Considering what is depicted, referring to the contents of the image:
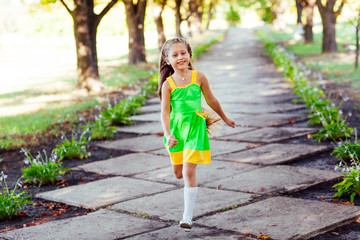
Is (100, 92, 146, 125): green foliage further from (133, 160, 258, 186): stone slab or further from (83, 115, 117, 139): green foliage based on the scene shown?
(133, 160, 258, 186): stone slab

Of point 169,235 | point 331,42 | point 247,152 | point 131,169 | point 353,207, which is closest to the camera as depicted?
point 169,235

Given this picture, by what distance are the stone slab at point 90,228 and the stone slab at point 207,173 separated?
1087 millimetres

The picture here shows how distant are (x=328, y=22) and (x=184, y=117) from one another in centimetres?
1528

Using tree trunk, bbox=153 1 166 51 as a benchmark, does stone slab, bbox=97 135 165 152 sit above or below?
below

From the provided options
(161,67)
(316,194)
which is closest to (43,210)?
(161,67)

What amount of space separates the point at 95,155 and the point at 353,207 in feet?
12.3

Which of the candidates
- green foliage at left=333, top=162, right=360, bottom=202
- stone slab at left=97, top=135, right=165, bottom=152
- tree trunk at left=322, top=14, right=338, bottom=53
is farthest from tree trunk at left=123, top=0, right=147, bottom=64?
green foliage at left=333, top=162, right=360, bottom=202

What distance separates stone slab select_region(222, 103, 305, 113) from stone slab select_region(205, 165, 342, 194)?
3.66 meters

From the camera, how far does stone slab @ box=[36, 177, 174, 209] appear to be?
4.43 m

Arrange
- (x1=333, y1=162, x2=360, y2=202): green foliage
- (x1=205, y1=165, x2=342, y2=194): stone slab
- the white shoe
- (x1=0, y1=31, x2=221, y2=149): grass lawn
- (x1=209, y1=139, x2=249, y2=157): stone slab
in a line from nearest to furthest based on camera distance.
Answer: the white shoe
(x1=333, y1=162, x2=360, y2=202): green foliage
(x1=205, y1=165, x2=342, y2=194): stone slab
(x1=209, y1=139, x2=249, y2=157): stone slab
(x1=0, y1=31, x2=221, y2=149): grass lawn

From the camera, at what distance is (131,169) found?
5.55 metres

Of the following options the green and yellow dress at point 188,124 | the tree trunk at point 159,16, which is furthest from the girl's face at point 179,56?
the tree trunk at point 159,16

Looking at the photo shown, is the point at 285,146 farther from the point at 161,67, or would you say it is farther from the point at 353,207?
the point at 161,67

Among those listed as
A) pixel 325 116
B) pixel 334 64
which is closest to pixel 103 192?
pixel 325 116
